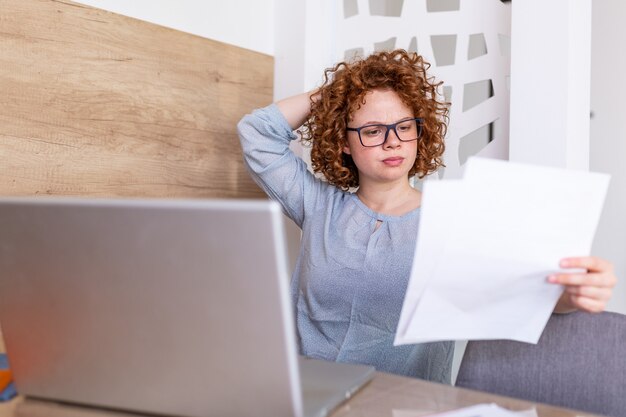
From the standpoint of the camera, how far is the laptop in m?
0.78

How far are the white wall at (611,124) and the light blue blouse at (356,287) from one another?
1680mm

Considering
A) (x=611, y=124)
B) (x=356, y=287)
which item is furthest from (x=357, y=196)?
(x=611, y=124)

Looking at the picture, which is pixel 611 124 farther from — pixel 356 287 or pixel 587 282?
pixel 587 282

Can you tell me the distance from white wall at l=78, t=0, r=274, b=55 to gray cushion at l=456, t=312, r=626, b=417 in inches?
51.0

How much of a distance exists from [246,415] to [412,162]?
3.20ft

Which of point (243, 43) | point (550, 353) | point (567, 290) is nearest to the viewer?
point (567, 290)

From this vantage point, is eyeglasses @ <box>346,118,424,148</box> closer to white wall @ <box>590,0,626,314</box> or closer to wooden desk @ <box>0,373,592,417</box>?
wooden desk @ <box>0,373,592,417</box>

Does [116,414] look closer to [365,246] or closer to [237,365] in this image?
[237,365]

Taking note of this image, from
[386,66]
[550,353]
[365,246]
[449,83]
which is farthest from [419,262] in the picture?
[449,83]

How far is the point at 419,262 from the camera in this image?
87 centimetres

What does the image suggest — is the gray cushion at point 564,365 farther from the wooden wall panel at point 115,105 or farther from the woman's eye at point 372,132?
the wooden wall panel at point 115,105

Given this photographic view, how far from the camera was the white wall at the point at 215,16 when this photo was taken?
1914mm

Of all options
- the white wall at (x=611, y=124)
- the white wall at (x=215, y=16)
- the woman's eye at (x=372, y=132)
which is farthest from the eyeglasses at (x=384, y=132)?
the white wall at (x=611, y=124)

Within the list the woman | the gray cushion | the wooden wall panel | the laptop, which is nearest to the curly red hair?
the woman
